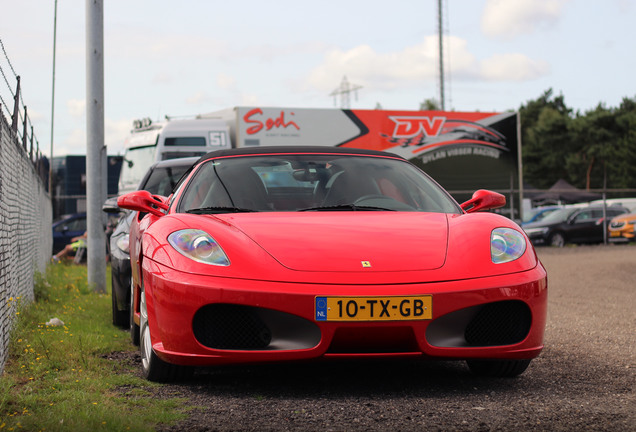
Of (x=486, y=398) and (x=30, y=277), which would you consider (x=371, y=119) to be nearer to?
(x=30, y=277)

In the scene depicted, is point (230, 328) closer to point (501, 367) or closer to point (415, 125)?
point (501, 367)

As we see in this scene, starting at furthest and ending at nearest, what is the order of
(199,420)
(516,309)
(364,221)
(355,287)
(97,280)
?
(97,280)
(364,221)
(516,309)
(355,287)
(199,420)

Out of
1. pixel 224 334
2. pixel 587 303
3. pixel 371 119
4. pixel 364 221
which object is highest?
pixel 371 119

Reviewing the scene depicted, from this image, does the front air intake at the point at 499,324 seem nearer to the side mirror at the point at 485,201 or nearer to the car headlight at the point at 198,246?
the side mirror at the point at 485,201

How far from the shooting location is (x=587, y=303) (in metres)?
9.37

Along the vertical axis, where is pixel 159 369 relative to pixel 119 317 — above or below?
above

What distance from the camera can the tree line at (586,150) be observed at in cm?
6544

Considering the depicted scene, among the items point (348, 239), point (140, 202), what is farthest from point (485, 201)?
point (140, 202)

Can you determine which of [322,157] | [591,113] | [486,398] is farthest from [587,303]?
[591,113]

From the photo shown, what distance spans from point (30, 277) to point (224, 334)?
5437mm

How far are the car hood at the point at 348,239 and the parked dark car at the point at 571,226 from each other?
70.9 ft

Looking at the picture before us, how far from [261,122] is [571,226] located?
11.3 m

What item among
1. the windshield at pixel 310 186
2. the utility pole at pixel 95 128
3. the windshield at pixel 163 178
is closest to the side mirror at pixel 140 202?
the windshield at pixel 310 186

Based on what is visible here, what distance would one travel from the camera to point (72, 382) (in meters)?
4.25
